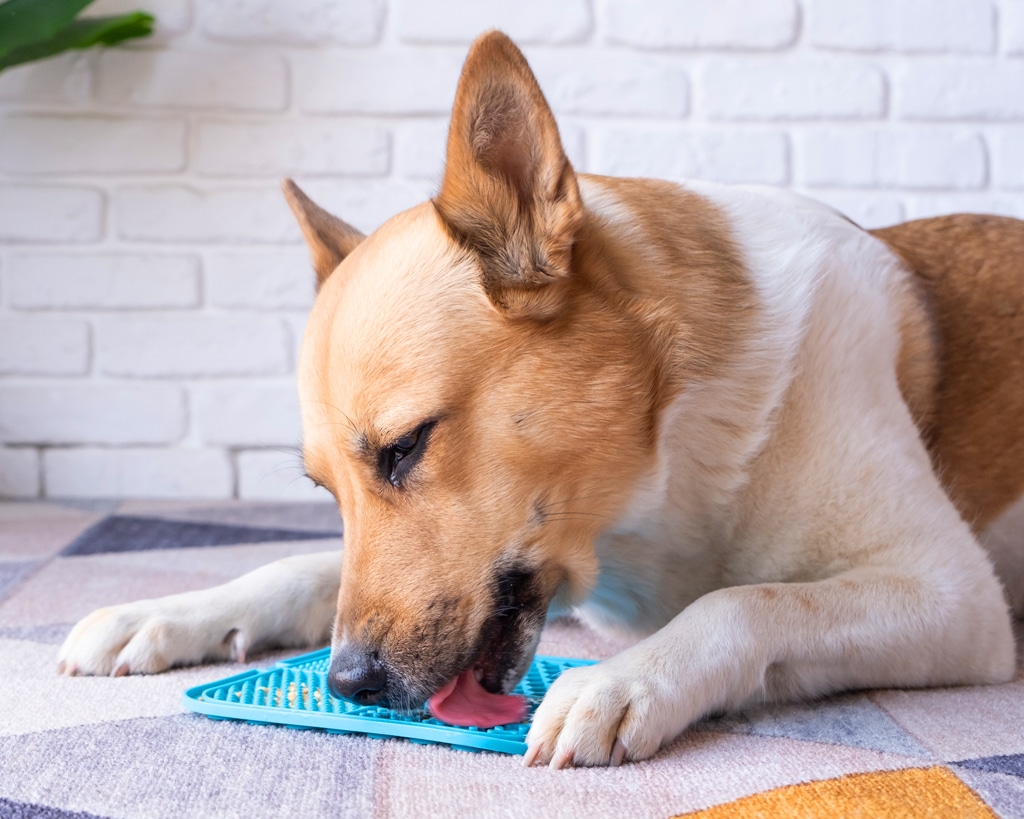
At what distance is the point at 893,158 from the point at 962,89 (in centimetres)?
26

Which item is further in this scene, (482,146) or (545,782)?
(482,146)

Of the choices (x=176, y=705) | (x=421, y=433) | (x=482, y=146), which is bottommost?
(x=176, y=705)

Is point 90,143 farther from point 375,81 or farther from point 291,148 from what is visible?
point 375,81

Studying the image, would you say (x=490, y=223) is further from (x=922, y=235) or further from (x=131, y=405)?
(x=131, y=405)

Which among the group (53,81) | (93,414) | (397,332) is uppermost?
(53,81)

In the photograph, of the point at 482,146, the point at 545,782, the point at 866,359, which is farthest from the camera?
the point at 866,359

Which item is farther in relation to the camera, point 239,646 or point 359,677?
point 239,646

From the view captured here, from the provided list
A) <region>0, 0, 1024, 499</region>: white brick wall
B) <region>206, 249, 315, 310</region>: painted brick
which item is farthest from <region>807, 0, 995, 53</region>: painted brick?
<region>206, 249, 315, 310</region>: painted brick

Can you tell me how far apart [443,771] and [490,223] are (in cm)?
67

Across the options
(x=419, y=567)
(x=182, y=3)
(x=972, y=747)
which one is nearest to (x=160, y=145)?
(x=182, y=3)

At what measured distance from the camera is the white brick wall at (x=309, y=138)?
2.83m

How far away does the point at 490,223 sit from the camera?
1307 millimetres

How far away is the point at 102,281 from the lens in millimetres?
2941

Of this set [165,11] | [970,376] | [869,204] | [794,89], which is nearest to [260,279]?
[165,11]
